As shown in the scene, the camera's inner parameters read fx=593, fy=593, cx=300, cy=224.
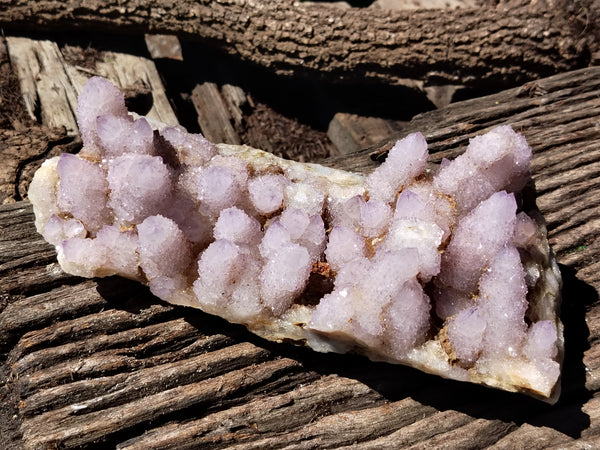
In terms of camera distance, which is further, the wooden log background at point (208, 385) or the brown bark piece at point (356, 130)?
the brown bark piece at point (356, 130)

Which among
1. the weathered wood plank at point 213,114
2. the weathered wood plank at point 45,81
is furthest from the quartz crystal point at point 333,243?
the weathered wood plank at point 213,114

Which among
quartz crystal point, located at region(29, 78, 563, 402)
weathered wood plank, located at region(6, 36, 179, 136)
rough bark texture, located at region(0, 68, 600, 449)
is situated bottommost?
rough bark texture, located at region(0, 68, 600, 449)

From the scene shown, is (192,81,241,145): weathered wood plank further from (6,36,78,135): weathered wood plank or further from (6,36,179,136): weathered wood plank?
(6,36,78,135): weathered wood plank

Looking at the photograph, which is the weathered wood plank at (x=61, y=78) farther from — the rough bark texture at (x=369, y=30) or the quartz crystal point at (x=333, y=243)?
the quartz crystal point at (x=333, y=243)

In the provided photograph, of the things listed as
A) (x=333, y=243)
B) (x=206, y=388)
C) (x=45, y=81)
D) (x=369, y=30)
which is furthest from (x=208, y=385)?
(x=369, y=30)

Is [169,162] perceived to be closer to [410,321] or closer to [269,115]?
[410,321]

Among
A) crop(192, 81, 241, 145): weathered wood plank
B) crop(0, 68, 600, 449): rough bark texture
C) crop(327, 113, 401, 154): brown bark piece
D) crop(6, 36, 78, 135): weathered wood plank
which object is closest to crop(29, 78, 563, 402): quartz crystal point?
crop(0, 68, 600, 449): rough bark texture
